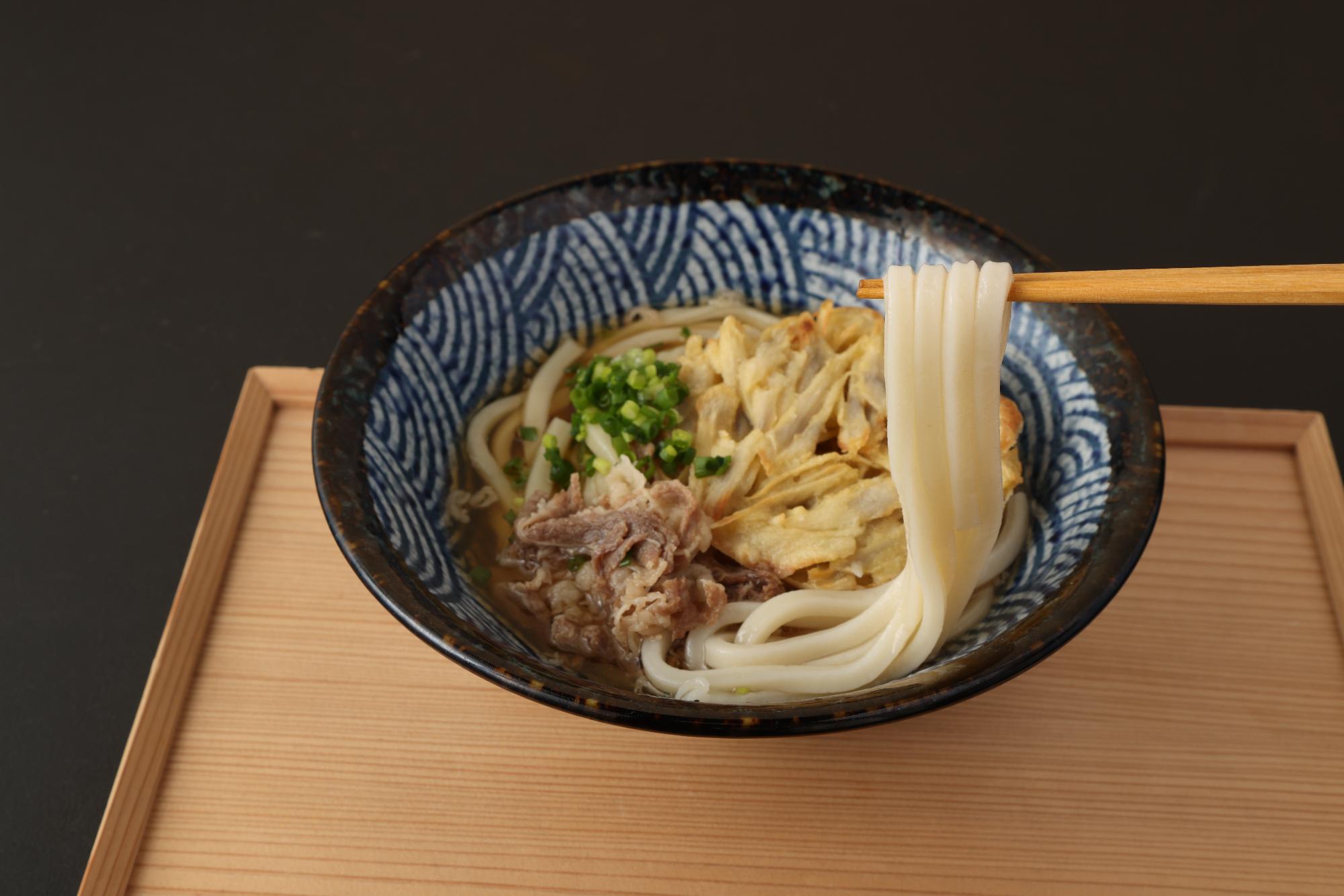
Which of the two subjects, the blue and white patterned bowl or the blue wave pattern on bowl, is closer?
the blue and white patterned bowl

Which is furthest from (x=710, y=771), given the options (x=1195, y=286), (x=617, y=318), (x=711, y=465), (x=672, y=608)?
(x=1195, y=286)

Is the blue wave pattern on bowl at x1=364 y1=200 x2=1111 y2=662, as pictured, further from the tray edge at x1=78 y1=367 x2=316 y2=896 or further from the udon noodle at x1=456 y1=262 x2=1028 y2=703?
the tray edge at x1=78 y1=367 x2=316 y2=896

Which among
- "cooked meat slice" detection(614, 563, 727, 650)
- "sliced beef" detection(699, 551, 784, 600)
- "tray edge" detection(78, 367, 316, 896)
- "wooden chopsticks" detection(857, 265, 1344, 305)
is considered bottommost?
"tray edge" detection(78, 367, 316, 896)

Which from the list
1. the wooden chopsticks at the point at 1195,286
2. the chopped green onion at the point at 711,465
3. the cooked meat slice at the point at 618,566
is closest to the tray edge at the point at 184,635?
the cooked meat slice at the point at 618,566

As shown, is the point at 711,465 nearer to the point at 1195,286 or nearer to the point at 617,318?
the point at 617,318

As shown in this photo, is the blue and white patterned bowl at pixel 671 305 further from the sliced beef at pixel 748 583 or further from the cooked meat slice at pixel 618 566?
the sliced beef at pixel 748 583

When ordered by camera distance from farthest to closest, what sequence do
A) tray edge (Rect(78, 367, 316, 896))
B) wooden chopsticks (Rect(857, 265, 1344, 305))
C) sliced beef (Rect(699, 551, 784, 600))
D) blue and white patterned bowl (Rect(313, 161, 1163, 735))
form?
sliced beef (Rect(699, 551, 784, 600))
tray edge (Rect(78, 367, 316, 896))
blue and white patterned bowl (Rect(313, 161, 1163, 735))
wooden chopsticks (Rect(857, 265, 1344, 305))

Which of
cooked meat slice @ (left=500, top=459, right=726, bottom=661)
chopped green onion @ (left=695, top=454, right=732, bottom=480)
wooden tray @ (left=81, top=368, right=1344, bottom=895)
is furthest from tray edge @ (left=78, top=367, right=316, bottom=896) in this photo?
chopped green onion @ (left=695, top=454, right=732, bottom=480)

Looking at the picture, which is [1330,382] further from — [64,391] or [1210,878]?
[64,391]
